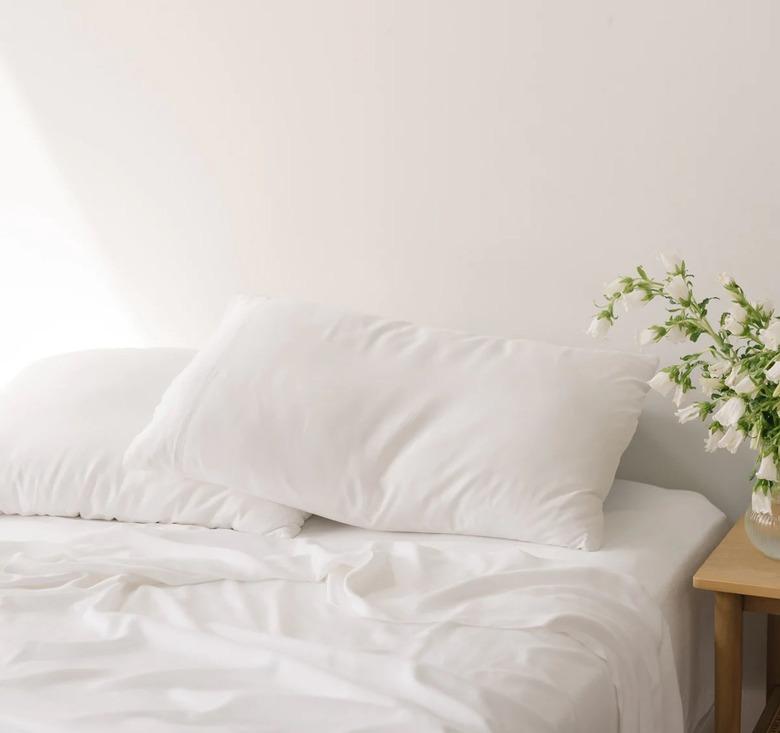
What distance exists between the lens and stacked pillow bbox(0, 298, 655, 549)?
1.99m

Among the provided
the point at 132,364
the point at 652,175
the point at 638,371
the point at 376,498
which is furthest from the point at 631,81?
the point at 132,364

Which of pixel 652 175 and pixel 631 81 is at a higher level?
pixel 631 81

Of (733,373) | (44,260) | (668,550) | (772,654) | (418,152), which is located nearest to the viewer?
(733,373)

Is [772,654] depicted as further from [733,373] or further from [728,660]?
[733,373]

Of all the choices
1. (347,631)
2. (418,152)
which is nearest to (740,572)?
(347,631)

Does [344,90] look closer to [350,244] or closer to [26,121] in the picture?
[350,244]

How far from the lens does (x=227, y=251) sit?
2746 millimetres

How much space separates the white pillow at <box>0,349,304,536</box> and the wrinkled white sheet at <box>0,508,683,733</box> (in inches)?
7.1

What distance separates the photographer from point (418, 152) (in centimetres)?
248

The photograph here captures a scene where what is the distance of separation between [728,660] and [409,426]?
67 centimetres

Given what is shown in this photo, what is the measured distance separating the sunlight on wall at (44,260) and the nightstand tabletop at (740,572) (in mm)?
1593

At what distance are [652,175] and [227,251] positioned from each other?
1033mm

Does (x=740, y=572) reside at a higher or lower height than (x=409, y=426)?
lower

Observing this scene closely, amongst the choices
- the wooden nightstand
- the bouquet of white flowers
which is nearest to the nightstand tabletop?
the wooden nightstand
